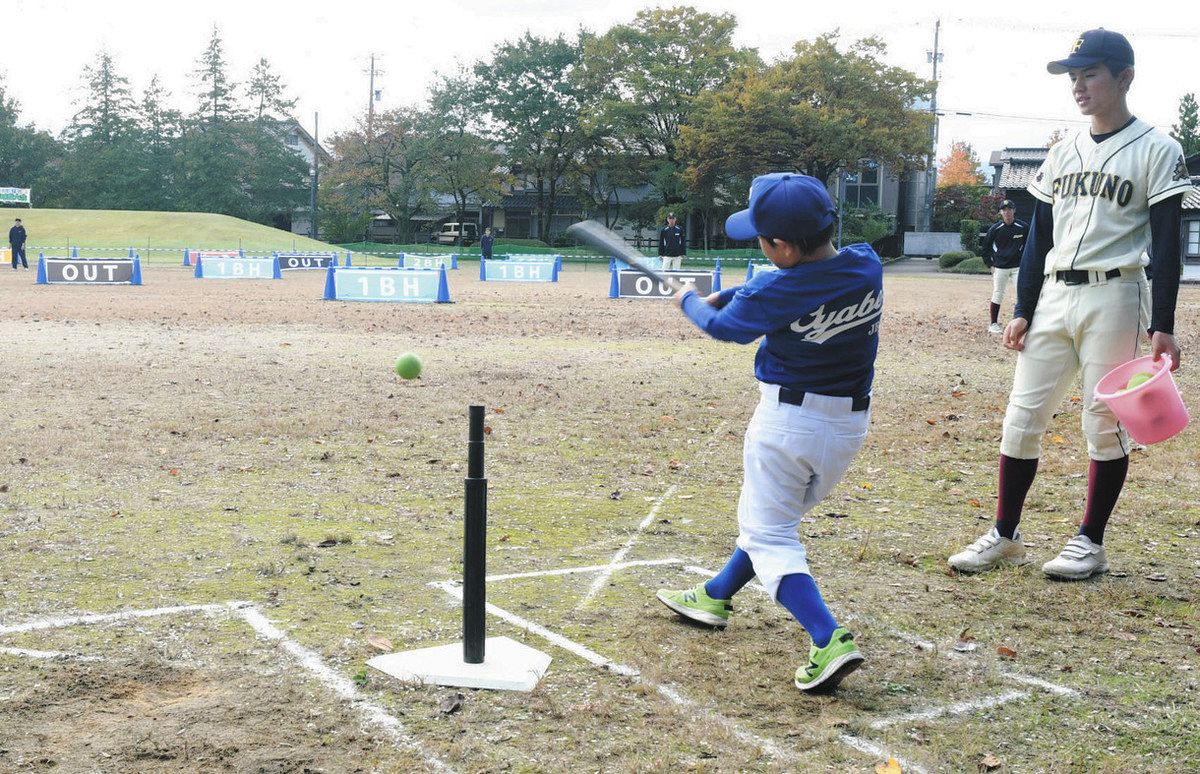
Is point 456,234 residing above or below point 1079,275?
above

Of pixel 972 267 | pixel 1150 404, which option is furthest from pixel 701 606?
→ pixel 972 267

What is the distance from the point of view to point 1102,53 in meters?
4.86

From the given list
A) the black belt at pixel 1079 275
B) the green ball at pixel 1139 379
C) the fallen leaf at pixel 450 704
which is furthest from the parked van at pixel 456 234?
the fallen leaf at pixel 450 704

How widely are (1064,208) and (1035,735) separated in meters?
2.68

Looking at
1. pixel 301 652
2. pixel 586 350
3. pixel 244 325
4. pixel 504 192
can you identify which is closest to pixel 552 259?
pixel 244 325

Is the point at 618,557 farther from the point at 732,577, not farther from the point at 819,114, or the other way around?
the point at 819,114

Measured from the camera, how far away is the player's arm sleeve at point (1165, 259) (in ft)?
15.8

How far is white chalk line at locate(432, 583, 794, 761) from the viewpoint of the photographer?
11.2 feet

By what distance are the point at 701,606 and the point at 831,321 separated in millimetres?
1329

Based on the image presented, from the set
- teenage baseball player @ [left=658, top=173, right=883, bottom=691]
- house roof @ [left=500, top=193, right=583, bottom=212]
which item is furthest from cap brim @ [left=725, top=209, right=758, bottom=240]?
house roof @ [left=500, top=193, right=583, bottom=212]

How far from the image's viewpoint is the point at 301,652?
414cm

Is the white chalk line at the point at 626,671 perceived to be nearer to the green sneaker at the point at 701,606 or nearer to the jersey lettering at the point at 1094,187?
the green sneaker at the point at 701,606

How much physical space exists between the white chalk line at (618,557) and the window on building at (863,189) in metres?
69.3

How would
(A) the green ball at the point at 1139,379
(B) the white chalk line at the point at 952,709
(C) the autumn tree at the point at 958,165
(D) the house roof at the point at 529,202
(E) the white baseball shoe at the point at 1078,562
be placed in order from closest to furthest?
1. (B) the white chalk line at the point at 952,709
2. (A) the green ball at the point at 1139,379
3. (E) the white baseball shoe at the point at 1078,562
4. (D) the house roof at the point at 529,202
5. (C) the autumn tree at the point at 958,165
